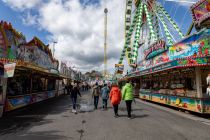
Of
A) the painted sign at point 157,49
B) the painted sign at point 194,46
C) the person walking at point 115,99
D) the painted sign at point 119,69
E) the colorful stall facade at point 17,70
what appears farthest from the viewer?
the painted sign at point 119,69

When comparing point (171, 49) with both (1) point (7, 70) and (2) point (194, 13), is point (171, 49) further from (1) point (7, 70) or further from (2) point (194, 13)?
(1) point (7, 70)

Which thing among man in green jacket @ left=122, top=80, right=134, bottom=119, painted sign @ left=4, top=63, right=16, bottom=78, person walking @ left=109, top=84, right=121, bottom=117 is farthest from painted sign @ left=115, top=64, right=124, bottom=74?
painted sign @ left=4, top=63, right=16, bottom=78

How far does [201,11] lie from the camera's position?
12969mm

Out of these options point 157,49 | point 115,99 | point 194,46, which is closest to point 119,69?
point 157,49

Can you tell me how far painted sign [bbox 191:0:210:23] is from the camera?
12403mm

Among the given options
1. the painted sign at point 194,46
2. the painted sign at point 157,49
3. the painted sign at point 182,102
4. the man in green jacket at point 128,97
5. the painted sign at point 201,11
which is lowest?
the painted sign at point 182,102

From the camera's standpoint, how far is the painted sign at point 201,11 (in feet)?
40.7

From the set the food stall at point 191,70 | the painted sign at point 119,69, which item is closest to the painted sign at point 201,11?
the food stall at point 191,70

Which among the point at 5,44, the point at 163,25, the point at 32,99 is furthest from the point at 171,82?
the point at 163,25

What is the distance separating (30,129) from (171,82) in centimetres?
1109

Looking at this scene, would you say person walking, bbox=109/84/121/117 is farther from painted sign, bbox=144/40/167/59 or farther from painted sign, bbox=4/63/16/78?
painted sign, bbox=144/40/167/59

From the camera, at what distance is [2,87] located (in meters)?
10.6

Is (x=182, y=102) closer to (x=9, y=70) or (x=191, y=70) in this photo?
(x=191, y=70)

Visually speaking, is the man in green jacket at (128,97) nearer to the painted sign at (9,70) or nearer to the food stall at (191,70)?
the food stall at (191,70)
